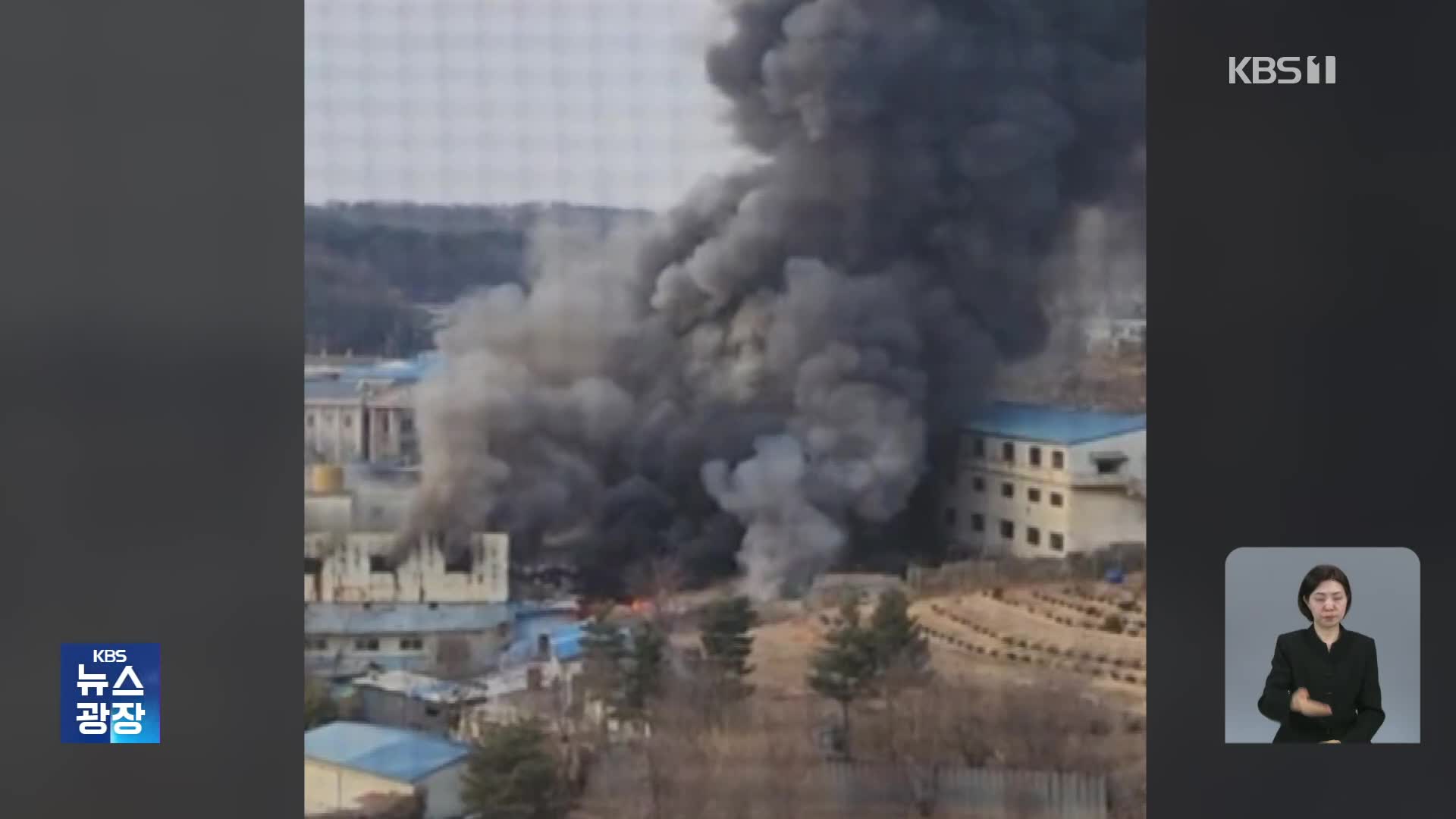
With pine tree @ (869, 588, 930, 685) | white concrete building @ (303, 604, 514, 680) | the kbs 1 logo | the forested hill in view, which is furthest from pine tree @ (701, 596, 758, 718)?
the kbs 1 logo

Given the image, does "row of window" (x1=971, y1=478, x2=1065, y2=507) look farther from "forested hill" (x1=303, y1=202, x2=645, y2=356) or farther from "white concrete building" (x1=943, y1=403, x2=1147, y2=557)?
"forested hill" (x1=303, y1=202, x2=645, y2=356)

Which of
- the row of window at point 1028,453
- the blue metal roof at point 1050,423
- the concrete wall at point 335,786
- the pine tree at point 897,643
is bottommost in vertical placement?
the concrete wall at point 335,786

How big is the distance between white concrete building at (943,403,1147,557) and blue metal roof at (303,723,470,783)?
1.09 metres

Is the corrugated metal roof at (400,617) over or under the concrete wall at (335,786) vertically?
over

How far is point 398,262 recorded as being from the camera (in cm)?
251

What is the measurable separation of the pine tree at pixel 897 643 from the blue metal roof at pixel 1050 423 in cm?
38

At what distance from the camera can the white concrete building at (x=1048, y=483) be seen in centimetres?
250

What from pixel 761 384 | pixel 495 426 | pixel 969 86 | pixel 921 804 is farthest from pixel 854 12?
pixel 921 804

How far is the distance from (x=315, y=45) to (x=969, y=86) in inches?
51.0

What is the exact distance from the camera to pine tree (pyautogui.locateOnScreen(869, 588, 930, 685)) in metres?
2.50
